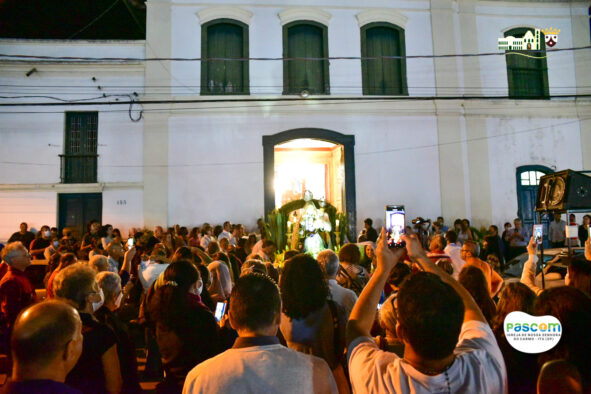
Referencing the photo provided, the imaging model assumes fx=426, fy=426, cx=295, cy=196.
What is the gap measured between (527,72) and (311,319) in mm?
16398

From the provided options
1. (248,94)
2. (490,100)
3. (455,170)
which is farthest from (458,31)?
(248,94)

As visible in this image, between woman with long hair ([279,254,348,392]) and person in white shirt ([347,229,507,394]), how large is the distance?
1.11 meters

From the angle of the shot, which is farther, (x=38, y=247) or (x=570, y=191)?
(x=38, y=247)

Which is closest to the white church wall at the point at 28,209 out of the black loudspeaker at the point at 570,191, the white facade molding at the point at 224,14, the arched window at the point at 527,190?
the white facade molding at the point at 224,14

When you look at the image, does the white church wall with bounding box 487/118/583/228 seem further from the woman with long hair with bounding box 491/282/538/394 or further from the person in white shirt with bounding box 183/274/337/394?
the person in white shirt with bounding box 183/274/337/394

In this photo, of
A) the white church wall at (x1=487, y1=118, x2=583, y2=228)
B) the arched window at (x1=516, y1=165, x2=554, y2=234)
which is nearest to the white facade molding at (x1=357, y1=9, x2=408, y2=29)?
the white church wall at (x1=487, y1=118, x2=583, y2=228)

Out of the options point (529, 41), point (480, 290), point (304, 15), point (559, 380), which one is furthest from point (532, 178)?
point (559, 380)

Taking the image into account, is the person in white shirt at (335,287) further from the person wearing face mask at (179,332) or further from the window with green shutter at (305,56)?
the window with green shutter at (305,56)

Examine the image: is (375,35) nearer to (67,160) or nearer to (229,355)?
(67,160)

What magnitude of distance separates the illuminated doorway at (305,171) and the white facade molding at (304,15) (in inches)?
173

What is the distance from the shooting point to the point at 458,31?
50.5ft

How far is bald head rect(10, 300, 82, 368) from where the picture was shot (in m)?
1.78

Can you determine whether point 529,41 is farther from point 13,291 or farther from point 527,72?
point 13,291

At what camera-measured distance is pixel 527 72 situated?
15.9 metres
